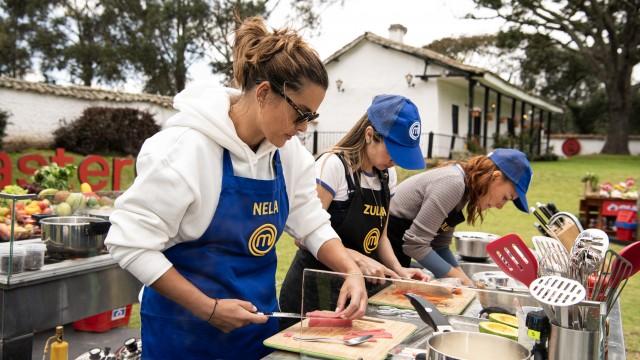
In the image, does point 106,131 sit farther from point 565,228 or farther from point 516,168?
point 565,228

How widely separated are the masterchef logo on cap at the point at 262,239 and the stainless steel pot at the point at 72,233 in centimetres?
105

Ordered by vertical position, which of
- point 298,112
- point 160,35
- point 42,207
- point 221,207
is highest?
point 160,35

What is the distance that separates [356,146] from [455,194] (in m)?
0.51

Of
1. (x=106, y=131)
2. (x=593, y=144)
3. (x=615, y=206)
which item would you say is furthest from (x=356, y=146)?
(x=593, y=144)

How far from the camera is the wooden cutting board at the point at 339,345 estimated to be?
1346 mm

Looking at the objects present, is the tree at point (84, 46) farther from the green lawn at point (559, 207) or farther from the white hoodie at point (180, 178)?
the white hoodie at point (180, 178)

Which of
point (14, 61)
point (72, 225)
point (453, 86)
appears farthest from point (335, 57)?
point (72, 225)

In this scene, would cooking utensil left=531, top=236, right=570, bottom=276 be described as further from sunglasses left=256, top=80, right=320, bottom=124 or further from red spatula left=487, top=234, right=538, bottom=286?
sunglasses left=256, top=80, right=320, bottom=124

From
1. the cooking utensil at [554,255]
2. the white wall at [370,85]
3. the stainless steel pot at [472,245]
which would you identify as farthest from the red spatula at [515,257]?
the white wall at [370,85]

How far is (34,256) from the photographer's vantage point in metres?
2.16

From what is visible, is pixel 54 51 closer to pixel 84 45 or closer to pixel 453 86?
pixel 84 45

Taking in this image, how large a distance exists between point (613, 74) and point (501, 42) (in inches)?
223

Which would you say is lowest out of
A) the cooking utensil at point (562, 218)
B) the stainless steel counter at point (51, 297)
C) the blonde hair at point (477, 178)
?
the stainless steel counter at point (51, 297)

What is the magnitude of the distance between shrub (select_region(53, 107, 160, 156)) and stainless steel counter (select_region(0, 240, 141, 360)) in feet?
36.6
